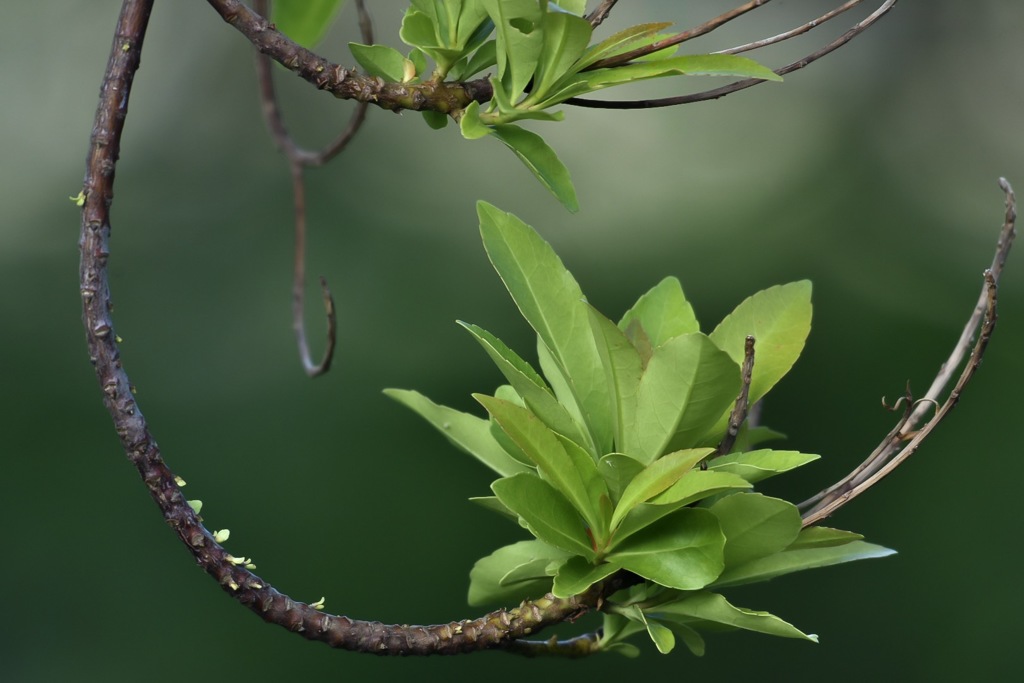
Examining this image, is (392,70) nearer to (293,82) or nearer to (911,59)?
(293,82)

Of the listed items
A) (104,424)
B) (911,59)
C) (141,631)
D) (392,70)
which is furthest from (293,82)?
(392,70)

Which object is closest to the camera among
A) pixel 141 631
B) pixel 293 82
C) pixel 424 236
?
pixel 141 631

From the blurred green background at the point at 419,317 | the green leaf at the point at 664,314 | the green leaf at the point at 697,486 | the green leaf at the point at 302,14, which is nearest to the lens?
the green leaf at the point at 697,486

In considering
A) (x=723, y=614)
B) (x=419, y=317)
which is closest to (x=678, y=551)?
(x=723, y=614)

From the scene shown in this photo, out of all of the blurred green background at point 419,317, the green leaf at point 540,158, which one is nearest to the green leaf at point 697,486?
the green leaf at point 540,158

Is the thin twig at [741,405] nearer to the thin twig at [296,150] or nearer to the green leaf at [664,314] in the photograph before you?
the green leaf at [664,314]

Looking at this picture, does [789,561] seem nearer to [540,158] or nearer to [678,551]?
[678,551]

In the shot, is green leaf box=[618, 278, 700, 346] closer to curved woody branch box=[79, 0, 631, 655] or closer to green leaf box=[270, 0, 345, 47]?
curved woody branch box=[79, 0, 631, 655]
